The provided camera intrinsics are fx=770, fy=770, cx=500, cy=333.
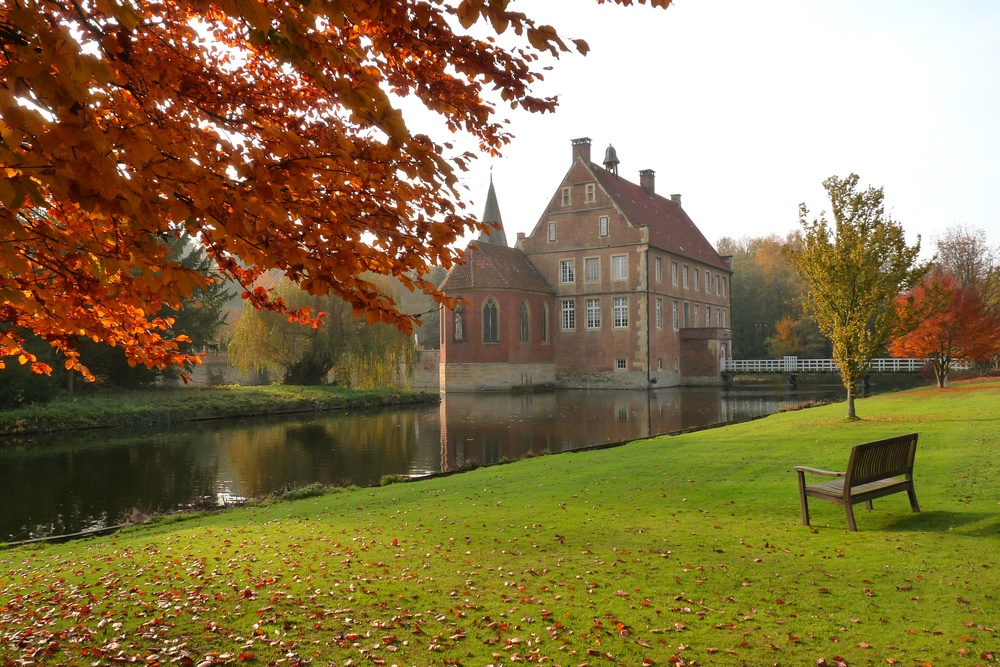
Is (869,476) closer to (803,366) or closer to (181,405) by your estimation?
(181,405)

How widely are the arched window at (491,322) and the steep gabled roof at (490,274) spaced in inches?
42.1

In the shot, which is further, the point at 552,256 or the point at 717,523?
the point at 552,256

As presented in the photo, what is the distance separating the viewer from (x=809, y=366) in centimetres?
4906

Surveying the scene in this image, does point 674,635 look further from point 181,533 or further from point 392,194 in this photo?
point 181,533

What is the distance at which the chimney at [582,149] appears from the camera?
48719mm

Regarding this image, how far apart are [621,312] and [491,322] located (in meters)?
8.36

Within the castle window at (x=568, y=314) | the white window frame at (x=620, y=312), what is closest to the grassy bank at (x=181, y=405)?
the castle window at (x=568, y=314)

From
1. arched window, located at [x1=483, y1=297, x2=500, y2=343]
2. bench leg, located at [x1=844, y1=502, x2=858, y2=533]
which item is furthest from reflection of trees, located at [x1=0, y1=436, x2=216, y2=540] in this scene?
arched window, located at [x1=483, y1=297, x2=500, y2=343]

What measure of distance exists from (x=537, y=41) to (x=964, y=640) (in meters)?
3.88

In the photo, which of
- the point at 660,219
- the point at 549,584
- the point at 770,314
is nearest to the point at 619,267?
the point at 660,219

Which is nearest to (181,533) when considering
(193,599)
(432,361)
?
(193,599)

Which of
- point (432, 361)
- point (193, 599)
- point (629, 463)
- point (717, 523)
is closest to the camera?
point (193, 599)

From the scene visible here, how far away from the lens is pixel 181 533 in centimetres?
864

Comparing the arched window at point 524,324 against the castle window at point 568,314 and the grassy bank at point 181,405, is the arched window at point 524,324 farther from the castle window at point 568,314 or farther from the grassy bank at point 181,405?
the grassy bank at point 181,405
